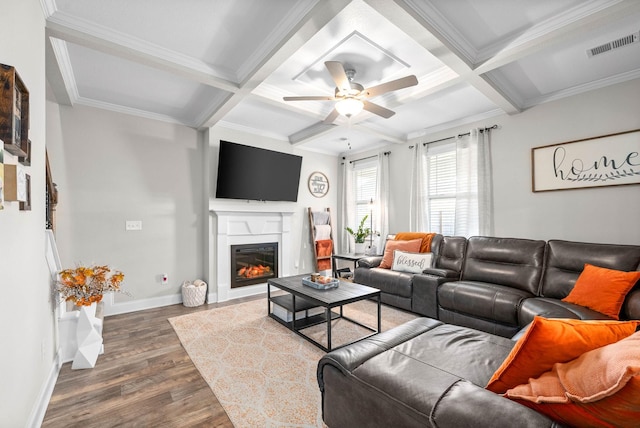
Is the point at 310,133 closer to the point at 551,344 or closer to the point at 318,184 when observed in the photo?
the point at 318,184

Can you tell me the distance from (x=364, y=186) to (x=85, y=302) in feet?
14.8

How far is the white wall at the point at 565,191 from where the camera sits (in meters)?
2.87

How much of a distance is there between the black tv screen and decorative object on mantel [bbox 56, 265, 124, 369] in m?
2.02

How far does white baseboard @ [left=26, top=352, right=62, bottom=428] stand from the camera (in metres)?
1.62

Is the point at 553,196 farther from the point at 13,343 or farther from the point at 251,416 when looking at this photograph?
the point at 13,343

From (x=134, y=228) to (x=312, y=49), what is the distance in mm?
3144

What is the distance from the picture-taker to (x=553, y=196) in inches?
131

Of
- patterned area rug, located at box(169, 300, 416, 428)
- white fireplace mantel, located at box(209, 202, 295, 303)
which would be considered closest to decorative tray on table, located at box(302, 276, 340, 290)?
patterned area rug, located at box(169, 300, 416, 428)

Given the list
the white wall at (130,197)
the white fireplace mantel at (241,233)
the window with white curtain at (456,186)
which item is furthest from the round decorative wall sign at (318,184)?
the white wall at (130,197)

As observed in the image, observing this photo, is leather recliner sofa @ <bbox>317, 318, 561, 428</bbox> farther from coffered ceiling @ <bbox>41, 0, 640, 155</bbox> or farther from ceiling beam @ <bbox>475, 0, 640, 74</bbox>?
ceiling beam @ <bbox>475, 0, 640, 74</bbox>

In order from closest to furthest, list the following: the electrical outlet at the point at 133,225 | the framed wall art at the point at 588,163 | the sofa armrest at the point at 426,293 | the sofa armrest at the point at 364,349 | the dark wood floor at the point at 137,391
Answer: the sofa armrest at the point at 364,349 < the dark wood floor at the point at 137,391 < the framed wall art at the point at 588,163 < the sofa armrest at the point at 426,293 < the electrical outlet at the point at 133,225

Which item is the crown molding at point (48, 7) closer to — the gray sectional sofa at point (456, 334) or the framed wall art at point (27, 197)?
the framed wall art at point (27, 197)

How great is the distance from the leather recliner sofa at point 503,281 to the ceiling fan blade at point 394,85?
2.12 meters

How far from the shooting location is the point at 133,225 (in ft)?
12.2
